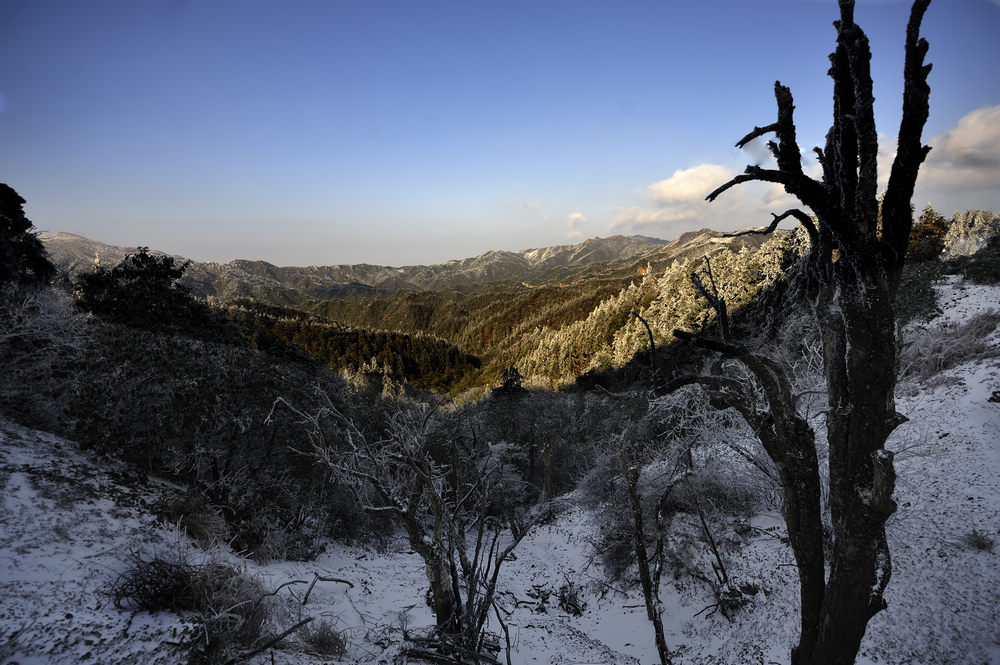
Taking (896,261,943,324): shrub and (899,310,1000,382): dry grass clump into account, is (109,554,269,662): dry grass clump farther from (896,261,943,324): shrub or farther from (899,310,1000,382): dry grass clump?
(896,261,943,324): shrub

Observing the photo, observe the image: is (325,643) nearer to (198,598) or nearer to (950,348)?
(198,598)

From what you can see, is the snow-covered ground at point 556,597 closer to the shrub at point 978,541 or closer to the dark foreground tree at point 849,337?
the shrub at point 978,541

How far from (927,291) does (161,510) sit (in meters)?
33.7

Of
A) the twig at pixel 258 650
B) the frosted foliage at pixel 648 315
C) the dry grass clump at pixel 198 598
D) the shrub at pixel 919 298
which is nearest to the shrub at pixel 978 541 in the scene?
the twig at pixel 258 650

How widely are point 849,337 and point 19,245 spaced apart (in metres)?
25.3

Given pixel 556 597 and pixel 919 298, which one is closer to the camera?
pixel 556 597

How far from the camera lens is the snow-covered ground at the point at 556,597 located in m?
5.23

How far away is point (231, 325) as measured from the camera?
22641 mm

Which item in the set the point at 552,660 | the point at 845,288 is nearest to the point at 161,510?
the point at 552,660

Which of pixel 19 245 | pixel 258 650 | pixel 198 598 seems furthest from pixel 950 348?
pixel 19 245

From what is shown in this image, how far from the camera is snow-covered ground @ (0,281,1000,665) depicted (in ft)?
17.1

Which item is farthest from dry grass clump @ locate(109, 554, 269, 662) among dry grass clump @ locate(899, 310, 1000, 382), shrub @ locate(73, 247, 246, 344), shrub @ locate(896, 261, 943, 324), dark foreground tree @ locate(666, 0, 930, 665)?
shrub @ locate(896, 261, 943, 324)

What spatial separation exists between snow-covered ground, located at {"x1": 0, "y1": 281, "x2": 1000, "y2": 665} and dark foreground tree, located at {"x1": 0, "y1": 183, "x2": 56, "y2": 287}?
8704 millimetres

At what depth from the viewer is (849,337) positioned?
3992 millimetres
